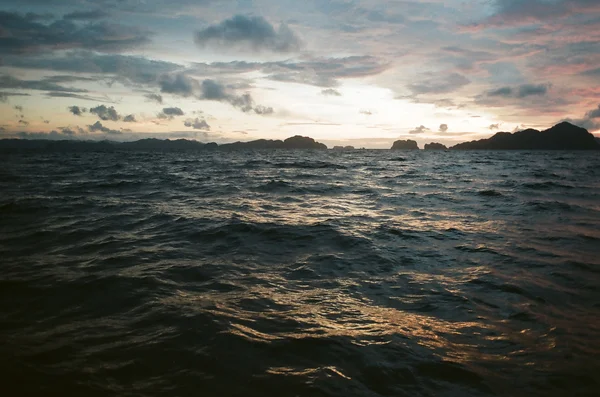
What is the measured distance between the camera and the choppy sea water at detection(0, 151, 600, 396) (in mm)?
4109

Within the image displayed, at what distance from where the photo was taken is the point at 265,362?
4395 mm

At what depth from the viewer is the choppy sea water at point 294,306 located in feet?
13.5

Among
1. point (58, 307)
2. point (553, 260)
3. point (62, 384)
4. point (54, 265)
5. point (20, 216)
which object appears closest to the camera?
point (62, 384)

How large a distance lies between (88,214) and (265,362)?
1184 cm

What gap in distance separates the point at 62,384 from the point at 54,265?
4.83 m

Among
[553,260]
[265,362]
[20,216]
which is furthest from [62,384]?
[20,216]

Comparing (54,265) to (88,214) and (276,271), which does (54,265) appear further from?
(88,214)

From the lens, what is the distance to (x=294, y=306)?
6031mm

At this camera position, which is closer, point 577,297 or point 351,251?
point 577,297

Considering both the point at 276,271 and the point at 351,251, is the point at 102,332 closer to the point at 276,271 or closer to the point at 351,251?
the point at 276,271

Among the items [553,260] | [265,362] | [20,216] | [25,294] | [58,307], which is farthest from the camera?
[20,216]

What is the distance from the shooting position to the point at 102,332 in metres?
4.95

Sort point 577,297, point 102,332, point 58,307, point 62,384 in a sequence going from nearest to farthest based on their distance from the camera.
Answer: point 62,384, point 102,332, point 58,307, point 577,297

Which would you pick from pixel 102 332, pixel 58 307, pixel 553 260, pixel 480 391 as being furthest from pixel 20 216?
pixel 553 260
